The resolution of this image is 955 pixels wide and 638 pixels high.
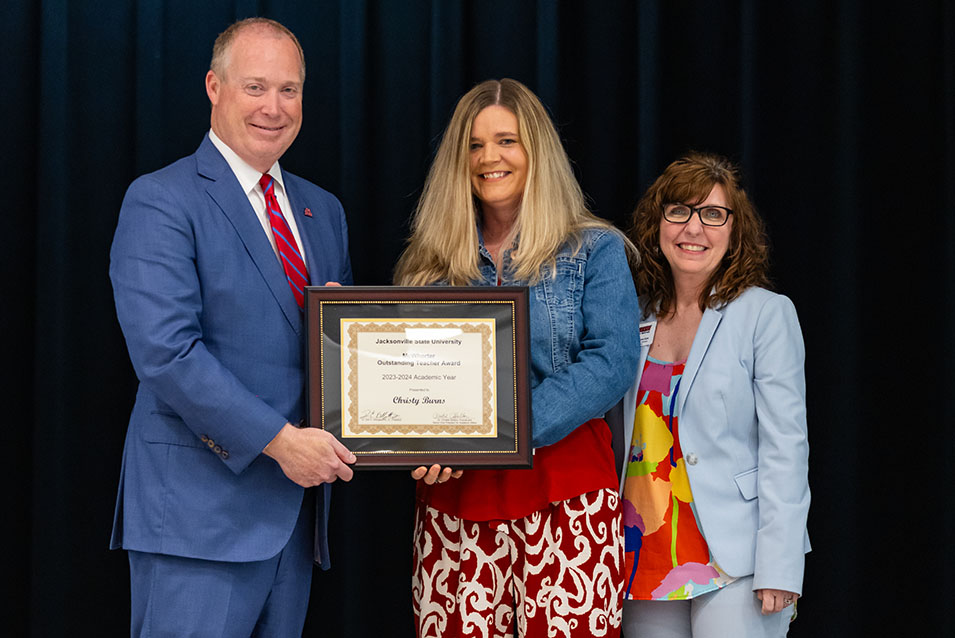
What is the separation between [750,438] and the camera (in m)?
2.06

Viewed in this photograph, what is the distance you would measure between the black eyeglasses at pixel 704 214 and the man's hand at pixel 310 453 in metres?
0.99

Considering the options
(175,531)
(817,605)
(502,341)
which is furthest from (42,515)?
(817,605)

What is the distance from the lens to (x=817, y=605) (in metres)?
2.61

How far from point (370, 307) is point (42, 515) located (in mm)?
1335

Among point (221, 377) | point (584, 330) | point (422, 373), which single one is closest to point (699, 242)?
point (584, 330)

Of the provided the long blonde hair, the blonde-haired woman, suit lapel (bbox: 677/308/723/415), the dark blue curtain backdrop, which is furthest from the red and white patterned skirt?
the dark blue curtain backdrop

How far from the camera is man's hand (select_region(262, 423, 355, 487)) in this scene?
172 centimetres

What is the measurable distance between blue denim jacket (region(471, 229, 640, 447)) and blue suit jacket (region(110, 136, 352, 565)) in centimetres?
51

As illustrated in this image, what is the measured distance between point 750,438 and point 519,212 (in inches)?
29.4

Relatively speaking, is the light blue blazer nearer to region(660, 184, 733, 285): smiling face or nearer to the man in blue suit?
region(660, 184, 733, 285): smiling face

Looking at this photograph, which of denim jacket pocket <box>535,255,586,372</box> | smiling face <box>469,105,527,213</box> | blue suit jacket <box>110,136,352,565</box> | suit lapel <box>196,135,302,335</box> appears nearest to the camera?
blue suit jacket <box>110,136,352,565</box>

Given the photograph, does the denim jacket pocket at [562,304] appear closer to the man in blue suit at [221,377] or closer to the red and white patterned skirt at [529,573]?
the red and white patterned skirt at [529,573]

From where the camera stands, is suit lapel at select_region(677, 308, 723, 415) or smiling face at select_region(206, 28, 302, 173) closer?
smiling face at select_region(206, 28, 302, 173)
